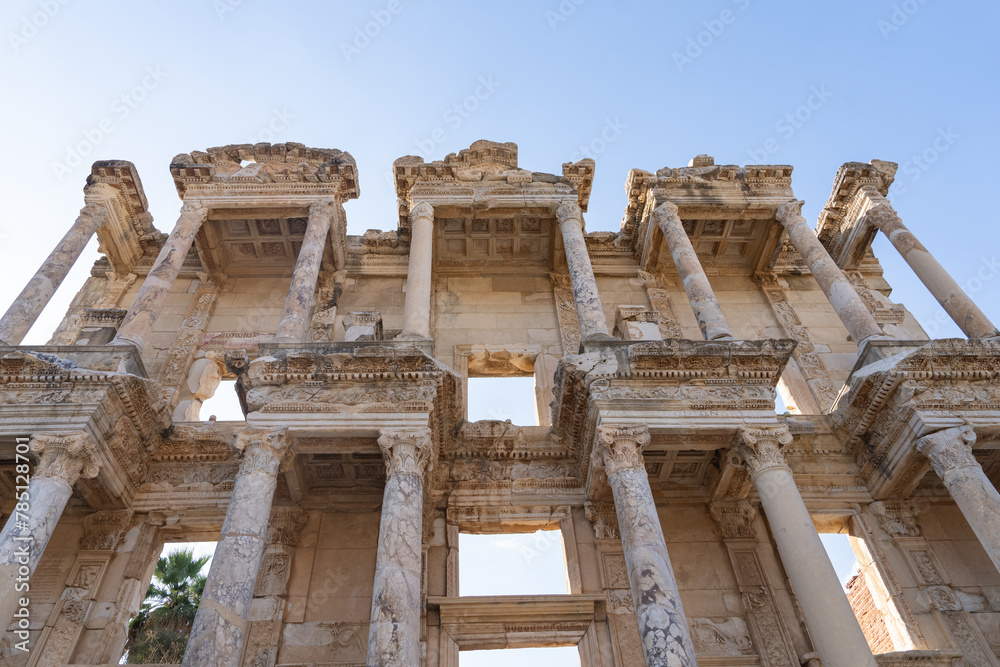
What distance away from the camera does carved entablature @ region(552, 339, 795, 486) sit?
35.5 ft

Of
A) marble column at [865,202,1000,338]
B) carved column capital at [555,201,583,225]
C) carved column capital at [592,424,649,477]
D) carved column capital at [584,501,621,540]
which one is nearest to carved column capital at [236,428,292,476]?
carved column capital at [592,424,649,477]

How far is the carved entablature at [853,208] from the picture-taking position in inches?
642

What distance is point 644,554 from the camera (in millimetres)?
9039

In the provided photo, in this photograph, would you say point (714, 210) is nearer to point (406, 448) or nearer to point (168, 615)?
point (406, 448)

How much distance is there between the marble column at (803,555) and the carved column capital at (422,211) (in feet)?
26.4

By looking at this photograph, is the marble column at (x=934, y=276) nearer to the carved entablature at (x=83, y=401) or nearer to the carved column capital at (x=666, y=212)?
the carved column capital at (x=666, y=212)

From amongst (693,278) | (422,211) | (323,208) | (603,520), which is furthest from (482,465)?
(323,208)

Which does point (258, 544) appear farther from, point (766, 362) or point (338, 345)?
point (766, 362)

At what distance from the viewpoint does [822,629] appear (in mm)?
8672

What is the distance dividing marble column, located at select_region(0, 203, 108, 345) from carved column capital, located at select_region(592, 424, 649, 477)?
10148mm

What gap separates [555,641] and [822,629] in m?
4.02

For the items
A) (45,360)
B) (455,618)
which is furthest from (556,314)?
(45,360)

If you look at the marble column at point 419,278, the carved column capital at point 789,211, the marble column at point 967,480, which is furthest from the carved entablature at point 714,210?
the marble column at point 967,480

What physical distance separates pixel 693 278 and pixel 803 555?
234 inches
